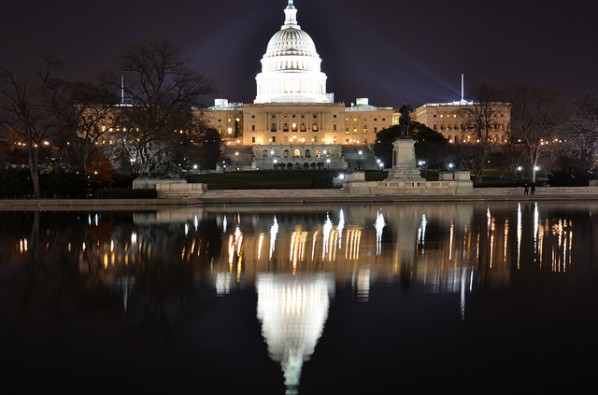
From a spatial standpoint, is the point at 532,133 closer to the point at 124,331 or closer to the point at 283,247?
the point at 283,247

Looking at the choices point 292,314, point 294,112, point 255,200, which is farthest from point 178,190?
point 294,112

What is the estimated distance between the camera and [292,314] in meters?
10.5

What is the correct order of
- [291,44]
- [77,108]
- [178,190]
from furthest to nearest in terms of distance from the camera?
[291,44]
[77,108]
[178,190]

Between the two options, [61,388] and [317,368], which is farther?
[317,368]

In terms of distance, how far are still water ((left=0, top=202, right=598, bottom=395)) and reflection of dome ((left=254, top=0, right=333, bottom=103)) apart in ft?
409

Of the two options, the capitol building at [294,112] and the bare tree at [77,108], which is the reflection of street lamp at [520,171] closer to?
the bare tree at [77,108]

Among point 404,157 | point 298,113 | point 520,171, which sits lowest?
point 520,171

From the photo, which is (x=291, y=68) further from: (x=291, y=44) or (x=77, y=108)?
(x=77, y=108)

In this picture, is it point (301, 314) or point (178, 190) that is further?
point (178, 190)

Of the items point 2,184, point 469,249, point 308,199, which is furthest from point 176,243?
point 2,184

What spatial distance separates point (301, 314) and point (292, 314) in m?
0.14

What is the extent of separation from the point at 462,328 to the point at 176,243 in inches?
424

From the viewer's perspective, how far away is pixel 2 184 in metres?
42.4

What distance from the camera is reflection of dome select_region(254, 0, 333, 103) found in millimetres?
141500
